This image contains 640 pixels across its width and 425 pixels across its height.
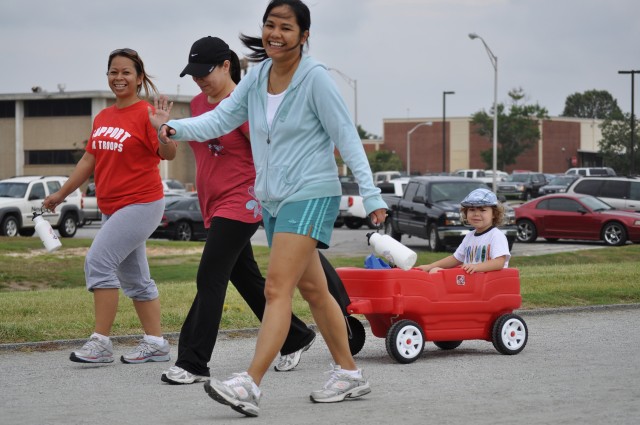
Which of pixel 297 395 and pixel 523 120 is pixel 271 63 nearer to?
pixel 297 395

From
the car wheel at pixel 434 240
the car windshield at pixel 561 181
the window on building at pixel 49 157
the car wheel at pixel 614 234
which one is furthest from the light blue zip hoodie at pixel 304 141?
the window on building at pixel 49 157

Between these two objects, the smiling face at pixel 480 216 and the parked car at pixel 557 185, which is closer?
the smiling face at pixel 480 216

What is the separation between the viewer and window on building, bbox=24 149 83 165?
3403 inches

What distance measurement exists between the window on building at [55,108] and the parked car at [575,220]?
197 ft

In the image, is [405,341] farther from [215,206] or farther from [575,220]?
[575,220]

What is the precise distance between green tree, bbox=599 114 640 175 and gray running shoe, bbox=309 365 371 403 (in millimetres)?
83331

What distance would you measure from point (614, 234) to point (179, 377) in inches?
896

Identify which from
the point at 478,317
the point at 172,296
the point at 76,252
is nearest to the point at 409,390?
the point at 478,317

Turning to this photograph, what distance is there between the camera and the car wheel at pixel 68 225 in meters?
34.7

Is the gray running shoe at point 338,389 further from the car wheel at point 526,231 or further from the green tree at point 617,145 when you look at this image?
the green tree at point 617,145

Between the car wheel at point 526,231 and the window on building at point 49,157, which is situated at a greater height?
the window on building at point 49,157

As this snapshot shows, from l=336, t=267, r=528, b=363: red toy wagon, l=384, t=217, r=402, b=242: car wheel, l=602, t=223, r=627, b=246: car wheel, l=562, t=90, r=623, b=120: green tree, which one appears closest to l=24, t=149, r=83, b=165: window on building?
l=384, t=217, r=402, b=242: car wheel

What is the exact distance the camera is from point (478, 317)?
8586 millimetres

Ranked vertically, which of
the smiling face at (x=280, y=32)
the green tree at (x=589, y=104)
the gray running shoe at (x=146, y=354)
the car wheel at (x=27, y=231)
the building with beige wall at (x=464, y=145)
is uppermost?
the green tree at (x=589, y=104)
